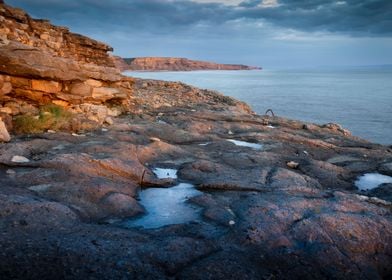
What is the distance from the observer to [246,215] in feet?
18.2

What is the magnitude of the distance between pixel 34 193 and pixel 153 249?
89.7 inches

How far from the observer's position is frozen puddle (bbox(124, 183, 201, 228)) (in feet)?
17.9

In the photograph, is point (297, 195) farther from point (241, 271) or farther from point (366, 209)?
point (241, 271)

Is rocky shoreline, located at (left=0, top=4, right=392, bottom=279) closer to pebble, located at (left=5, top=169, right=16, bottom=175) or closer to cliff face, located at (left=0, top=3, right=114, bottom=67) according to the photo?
pebble, located at (left=5, top=169, right=16, bottom=175)

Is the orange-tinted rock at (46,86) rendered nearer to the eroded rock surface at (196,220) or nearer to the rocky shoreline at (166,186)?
the rocky shoreline at (166,186)

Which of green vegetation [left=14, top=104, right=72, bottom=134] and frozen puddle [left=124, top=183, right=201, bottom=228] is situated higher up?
green vegetation [left=14, top=104, right=72, bottom=134]

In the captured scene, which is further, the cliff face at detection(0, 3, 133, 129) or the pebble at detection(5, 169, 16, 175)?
the cliff face at detection(0, 3, 133, 129)

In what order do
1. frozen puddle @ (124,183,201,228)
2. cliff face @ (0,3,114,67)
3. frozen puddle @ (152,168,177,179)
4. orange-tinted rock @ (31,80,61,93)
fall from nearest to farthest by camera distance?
frozen puddle @ (124,183,201,228)
frozen puddle @ (152,168,177,179)
orange-tinted rock @ (31,80,61,93)
cliff face @ (0,3,114,67)

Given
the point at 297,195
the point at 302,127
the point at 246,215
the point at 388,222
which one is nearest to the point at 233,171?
the point at 297,195

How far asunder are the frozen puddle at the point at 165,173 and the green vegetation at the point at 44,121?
3398 millimetres

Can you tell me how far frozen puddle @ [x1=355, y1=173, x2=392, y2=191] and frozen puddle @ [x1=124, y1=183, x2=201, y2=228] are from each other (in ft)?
12.4

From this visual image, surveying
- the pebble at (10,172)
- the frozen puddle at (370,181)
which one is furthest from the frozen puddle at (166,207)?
the frozen puddle at (370,181)

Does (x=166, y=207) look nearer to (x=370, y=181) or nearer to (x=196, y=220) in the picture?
(x=196, y=220)

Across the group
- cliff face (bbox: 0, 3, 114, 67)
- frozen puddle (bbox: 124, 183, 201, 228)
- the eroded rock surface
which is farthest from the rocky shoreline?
cliff face (bbox: 0, 3, 114, 67)
